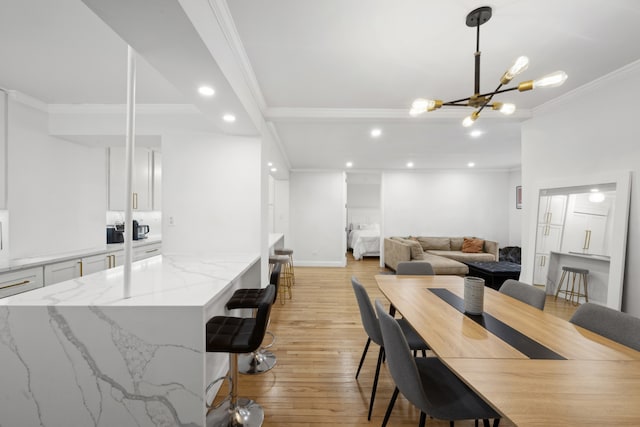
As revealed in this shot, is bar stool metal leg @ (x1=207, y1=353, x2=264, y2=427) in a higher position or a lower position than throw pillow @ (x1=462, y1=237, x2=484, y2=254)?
lower

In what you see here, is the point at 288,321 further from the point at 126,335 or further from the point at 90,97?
the point at 90,97

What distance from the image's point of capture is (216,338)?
1511mm

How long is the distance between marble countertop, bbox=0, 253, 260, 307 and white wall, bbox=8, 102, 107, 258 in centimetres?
140

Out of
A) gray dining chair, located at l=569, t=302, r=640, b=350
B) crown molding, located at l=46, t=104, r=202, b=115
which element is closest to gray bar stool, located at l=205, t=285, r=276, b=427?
gray dining chair, located at l=569, t=302, r=640, b=350

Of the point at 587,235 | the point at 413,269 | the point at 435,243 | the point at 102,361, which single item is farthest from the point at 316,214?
the point at 102,361

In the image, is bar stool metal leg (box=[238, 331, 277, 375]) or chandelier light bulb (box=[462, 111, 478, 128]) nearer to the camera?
chandelier light bulb (box=[462, 111, 478, 128])

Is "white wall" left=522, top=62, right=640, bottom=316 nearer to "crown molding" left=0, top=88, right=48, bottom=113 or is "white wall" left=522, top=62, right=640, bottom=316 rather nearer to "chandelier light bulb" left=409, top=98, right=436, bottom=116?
"chandelier light bulb" left=409, top=98, right=436, bottom=116

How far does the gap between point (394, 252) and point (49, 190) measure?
560 centimetres

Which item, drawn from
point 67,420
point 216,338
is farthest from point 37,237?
point 216,338

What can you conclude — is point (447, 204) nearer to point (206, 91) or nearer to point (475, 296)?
point (475, 296)

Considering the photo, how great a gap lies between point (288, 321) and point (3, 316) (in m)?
2.37

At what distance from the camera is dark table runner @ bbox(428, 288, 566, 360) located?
3.64 ft

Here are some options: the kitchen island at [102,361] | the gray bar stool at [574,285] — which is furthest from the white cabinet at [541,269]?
the kitchen island at [102,361]

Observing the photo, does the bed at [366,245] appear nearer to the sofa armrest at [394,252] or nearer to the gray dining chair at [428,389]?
the sofa armrest at [394,252]
